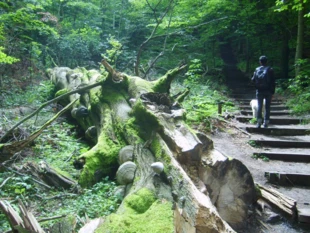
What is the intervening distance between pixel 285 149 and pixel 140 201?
189 inches

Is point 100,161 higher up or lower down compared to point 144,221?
higher up

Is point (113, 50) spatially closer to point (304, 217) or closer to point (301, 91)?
point (301, 91)

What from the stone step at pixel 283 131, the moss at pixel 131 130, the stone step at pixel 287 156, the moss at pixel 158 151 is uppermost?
the moss at pixel 131 130

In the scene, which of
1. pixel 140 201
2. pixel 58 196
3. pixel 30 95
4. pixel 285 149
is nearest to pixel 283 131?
pixel 285 149

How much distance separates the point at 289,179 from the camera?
15.9 feet

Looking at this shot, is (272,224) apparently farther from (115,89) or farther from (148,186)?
(115,89)

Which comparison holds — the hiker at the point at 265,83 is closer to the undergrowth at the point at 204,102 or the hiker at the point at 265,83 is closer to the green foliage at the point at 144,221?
the undergrowth at the point at 204,102

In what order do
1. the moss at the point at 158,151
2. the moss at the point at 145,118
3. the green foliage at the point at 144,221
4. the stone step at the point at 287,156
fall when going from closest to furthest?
the green foliage at the point at 144,221 → the moss at the point at 158,151 → the moss at the point at 145,118 → the stone step at the point at 287,156

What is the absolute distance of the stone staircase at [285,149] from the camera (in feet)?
15.6

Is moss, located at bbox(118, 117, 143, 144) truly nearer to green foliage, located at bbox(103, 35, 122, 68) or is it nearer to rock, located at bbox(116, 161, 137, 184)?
rock, located at bbox(116, 161, 137, 184)

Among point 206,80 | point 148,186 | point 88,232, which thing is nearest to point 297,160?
point 148,186

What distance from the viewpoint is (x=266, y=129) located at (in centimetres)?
773

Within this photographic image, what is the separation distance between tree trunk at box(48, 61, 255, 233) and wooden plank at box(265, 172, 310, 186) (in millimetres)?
1414

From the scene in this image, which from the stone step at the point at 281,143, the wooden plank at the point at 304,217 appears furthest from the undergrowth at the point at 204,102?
the wooden plank at the point at 304,217
